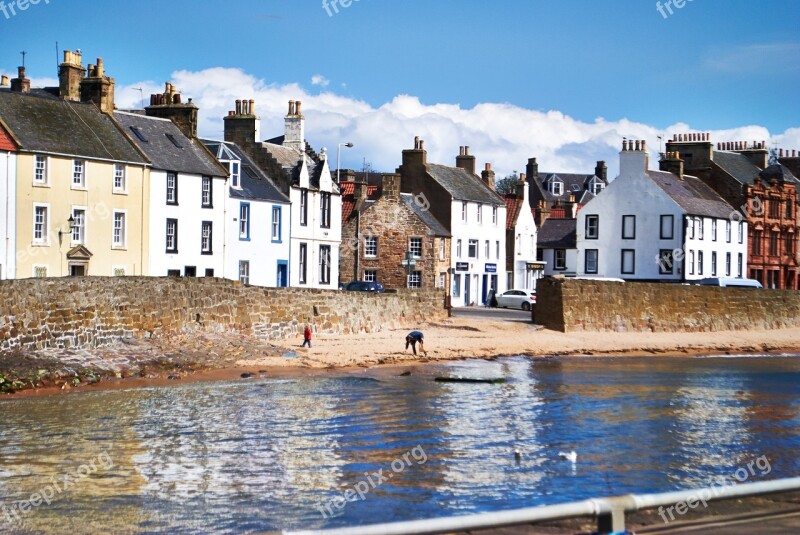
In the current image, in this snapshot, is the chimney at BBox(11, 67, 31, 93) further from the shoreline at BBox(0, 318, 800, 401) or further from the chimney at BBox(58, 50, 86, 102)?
the shoreline at BBox(0, 318, 800, 401)

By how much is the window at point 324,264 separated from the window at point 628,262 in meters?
24.2

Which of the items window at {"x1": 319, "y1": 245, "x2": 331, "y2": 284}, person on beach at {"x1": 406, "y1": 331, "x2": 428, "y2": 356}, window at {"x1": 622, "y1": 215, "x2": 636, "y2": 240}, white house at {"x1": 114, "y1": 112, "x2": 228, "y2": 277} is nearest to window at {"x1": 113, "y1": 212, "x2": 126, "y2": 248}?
white house at {"x1": 114, "y1": 112, "x2": 228, "y2": 277}

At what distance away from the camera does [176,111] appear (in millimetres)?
54938

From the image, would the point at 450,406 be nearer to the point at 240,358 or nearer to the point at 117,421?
the point at 117,421

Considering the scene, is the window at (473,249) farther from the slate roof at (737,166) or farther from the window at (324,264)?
A: the slate roof at (737,166)

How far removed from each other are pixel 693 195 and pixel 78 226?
46.8 meters

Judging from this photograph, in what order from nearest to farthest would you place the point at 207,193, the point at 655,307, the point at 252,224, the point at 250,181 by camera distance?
the point at 207,193 < the point at 655,307 < the point at 252,224 < the point at 250,181

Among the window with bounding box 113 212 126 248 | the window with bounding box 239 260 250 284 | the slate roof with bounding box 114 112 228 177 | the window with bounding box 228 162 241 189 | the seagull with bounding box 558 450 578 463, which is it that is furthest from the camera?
the window with bounding box 228 162 241 189

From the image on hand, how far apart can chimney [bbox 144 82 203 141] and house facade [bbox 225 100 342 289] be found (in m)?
4.52

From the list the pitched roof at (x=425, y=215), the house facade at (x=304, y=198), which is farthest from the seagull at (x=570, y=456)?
the pitched roof at (x=425, y=215)

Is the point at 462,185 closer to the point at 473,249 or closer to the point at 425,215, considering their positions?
the point at 473,249

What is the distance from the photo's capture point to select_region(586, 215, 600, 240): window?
76.4m

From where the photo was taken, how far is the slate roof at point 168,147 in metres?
50.4

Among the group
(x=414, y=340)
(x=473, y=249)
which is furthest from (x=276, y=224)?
(x=414, y=340)
